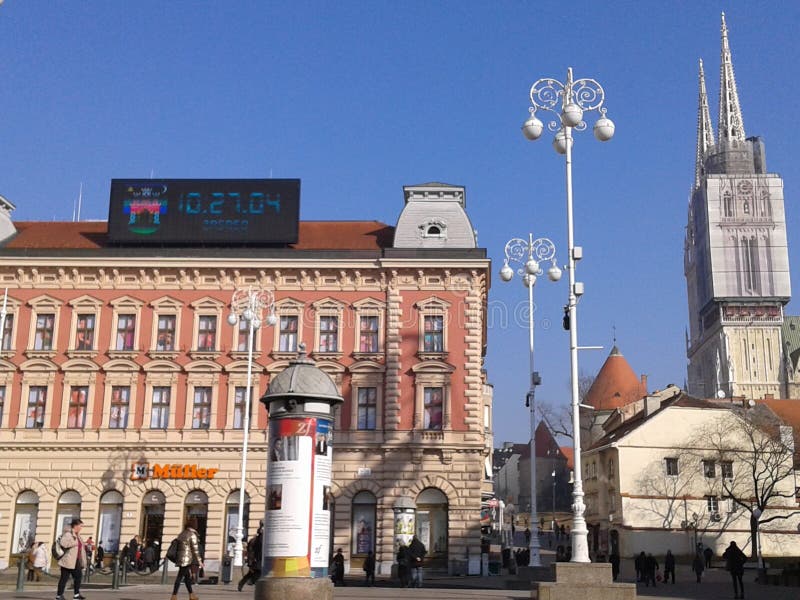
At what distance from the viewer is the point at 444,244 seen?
43906 millimetres

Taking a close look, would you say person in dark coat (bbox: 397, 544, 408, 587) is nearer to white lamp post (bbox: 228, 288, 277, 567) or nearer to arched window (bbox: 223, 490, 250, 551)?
white lamp post (bbox: 228, 288, 277, 567)

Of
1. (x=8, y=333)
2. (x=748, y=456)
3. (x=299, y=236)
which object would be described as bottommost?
(x=748, y=456)

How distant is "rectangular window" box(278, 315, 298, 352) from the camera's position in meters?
42.5

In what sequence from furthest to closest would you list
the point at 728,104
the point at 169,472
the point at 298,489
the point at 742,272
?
1. the point at 728,104
2. the point at 742,272
3. the point at 169,472
4. the point at 298,489

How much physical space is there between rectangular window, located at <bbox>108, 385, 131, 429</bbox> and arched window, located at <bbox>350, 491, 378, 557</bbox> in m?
11.3

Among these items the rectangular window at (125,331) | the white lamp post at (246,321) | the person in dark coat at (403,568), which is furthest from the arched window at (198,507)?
the person in dark coat at (403,568)

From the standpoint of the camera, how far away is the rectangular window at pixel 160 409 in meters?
41.9

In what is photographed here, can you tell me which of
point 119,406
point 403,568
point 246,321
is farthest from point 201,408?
point 403,568

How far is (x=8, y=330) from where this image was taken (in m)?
42.9

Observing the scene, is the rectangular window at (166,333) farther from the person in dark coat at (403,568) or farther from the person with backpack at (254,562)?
the person with backpack at (254,562)

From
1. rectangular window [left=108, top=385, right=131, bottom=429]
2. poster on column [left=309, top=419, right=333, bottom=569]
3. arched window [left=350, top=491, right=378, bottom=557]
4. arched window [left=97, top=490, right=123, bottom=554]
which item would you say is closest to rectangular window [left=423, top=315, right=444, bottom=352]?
arched window [left=350, top=491, right=378, bottom=557]

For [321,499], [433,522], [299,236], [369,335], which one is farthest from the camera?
[299,236]

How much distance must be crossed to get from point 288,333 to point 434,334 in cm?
691

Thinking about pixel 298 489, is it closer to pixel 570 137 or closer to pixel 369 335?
pixel 570 137
